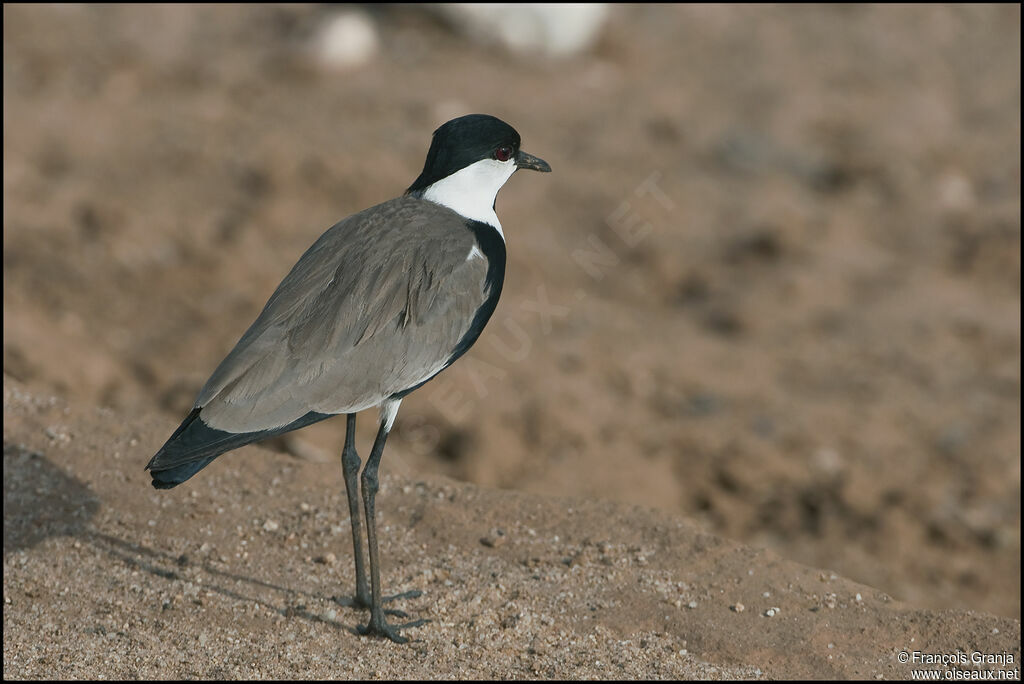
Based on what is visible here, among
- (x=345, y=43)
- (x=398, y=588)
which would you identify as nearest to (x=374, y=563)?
(x=398, y=588)

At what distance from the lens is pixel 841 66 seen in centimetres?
1414

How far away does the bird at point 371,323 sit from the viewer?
177 inches

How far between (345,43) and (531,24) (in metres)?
2.16

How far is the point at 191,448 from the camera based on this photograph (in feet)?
14.2

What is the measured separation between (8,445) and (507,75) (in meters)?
9.00

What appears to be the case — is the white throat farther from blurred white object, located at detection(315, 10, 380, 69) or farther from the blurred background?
blurred white object, located at detection(315, 10, 380, 69)

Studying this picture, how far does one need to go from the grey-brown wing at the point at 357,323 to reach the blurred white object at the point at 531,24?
941 centimetres

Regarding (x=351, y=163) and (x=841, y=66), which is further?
(x=841, y=66)

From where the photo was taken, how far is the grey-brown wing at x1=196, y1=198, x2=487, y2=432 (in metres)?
4.52

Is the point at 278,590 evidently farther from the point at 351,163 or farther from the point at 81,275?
the point at 351,163

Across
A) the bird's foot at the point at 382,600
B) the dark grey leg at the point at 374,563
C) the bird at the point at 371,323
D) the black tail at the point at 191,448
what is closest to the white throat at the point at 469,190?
the bird at the point at 371,323

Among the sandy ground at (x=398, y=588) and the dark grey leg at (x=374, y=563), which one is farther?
the dark grey leg at (x=374, y=563)

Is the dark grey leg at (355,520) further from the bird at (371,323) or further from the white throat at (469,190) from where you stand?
the white throat at (469,190)

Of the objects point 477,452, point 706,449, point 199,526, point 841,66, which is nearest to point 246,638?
point 199,526
